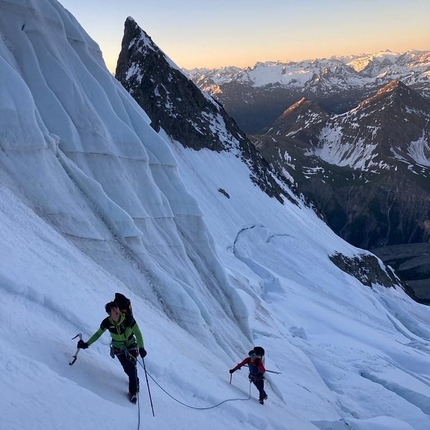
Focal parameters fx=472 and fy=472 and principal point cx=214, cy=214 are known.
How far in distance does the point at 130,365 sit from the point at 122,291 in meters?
6.42

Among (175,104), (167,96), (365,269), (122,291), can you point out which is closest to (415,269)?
(365,269)

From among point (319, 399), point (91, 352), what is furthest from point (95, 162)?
point (319, 399)

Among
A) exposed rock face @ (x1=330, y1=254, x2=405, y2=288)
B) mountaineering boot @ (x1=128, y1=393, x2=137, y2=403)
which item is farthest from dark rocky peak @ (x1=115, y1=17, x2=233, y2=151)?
mountaineering boot @ (x1=128, y1=393, x2=137, y2=403)

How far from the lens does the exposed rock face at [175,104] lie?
75.3 meters

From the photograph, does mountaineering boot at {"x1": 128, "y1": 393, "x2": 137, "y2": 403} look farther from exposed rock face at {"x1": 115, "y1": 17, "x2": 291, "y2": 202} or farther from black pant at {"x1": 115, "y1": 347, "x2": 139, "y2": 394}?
exposed rock face at {"x1": 115, "y1": 17, "x2": 291, "y2": 202}

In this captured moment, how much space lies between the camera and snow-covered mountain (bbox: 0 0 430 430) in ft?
30.7

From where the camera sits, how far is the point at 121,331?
9773 millimetres

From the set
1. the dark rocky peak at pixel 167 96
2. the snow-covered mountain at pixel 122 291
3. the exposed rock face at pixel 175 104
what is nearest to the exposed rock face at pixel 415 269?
the exposed rock face at pixel 175 104

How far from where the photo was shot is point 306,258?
6391cm

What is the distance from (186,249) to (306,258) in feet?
136

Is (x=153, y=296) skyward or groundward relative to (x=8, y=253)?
groundward

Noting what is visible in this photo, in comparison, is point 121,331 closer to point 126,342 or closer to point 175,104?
point 126,342

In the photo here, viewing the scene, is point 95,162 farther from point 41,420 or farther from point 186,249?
point 41,420

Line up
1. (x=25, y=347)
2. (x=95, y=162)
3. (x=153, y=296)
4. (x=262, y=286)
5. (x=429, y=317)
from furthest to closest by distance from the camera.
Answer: (x=429, y=317), (x=262, y=286), (x=95, y=162), (x=153, y=296), (x=25, y=347)
